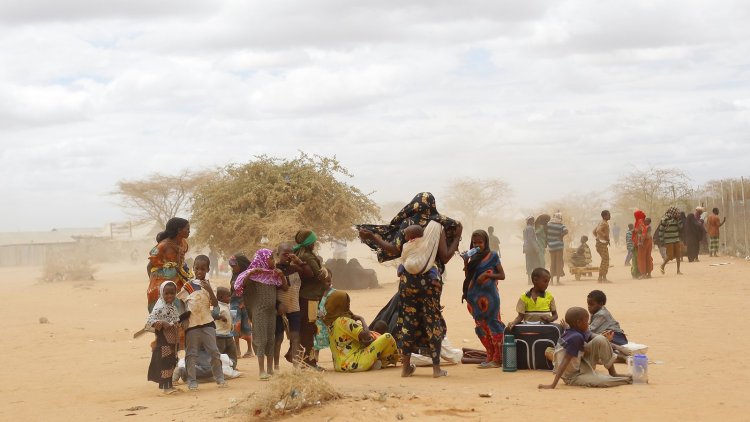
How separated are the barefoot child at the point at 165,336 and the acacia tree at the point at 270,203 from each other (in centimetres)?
1450

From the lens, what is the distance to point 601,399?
816 centimetres

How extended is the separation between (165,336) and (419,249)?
2.79 m

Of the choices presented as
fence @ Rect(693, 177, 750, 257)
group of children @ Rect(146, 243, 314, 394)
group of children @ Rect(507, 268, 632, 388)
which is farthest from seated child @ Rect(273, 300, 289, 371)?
fence @ Rect(693, 177, 750, 257)

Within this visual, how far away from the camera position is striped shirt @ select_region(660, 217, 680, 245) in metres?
24.2

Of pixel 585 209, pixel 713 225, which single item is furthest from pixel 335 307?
pixel 585 209

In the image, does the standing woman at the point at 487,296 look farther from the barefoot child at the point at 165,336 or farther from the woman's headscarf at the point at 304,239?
the barefoot child at the point at 165,336

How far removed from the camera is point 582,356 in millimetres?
9008

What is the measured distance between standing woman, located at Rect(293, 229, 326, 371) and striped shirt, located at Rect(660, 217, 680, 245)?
1581 centimetres

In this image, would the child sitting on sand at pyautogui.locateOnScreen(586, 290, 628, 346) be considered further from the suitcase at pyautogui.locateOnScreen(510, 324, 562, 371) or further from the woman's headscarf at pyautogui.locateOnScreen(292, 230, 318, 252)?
the woman's headscarf at pyautogui.locateOnScreen(292, 230, 318, 252)

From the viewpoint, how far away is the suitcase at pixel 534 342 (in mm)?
10125

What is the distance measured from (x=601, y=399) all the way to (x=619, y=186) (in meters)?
45.3

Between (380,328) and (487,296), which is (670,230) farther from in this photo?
(487,296)

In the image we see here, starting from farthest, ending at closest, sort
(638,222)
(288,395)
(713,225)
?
1. (713,225)
2. (638,222)
3. (288,395)

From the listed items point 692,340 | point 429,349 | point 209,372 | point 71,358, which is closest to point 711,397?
point 429,349
